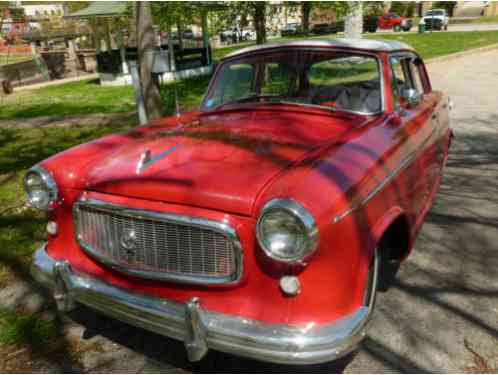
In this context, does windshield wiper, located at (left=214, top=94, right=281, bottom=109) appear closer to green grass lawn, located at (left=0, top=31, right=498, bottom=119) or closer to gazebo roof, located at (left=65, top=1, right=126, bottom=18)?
green grass lawn, located at (left=0, top=31, right=498, bottom=119)

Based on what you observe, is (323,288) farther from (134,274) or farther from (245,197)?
(134,274)

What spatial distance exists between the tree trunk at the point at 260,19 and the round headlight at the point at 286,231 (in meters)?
8.00

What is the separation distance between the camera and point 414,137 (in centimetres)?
319

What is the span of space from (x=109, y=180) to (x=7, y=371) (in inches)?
49.2

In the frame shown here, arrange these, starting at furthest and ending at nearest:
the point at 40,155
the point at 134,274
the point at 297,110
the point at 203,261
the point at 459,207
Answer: the point at 40,155
the point at 459,207
the point at 297,110
the point at 134,274
the point at 203,261

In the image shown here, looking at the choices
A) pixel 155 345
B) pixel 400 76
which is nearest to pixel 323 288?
pixel 155 345

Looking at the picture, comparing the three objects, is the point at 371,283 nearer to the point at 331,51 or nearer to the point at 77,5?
the point at 331,51

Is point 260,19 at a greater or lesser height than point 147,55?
greater

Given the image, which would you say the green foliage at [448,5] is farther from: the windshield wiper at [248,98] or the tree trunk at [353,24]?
the windshield wiper at [248,98]

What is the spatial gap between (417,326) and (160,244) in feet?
5.38

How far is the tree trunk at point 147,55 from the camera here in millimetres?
5973

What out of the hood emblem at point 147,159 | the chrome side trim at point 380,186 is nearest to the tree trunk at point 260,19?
the chrome side trim at point 380,186

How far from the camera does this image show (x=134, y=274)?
7.93 ft

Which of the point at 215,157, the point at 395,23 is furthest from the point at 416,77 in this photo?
the point at 395,23
